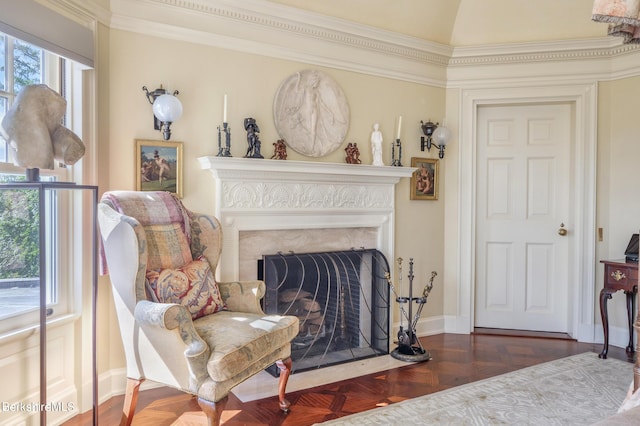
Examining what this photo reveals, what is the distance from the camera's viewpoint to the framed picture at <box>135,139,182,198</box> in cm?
282

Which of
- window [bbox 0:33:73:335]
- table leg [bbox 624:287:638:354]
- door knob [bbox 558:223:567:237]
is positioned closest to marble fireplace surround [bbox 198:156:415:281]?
window [bbox 0:33:73:335]

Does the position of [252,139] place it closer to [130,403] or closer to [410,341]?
[130,403]

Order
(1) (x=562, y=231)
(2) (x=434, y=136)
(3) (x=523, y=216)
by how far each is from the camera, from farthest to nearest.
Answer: (3) (x=523, y=216), (1) (x=562, y=231), (2) (x=434, y=136)

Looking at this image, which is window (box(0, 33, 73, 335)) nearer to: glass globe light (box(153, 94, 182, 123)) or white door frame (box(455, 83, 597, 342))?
glass globe light (box(153, 94, 182, 123))

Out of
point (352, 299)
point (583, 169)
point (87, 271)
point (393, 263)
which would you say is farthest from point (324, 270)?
point (583, 169)

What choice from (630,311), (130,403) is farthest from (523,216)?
(130,403)

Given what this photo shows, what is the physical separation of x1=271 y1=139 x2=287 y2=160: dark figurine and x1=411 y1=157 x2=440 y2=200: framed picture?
4.12ft

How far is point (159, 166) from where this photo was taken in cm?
288

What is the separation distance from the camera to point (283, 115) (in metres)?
3.33

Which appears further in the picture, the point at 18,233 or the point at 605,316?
the point at 605,316

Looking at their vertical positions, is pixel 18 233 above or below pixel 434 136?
below

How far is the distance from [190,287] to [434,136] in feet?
8.32

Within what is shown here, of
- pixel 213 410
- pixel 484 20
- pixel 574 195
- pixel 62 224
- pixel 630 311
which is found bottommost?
pixel 213 410

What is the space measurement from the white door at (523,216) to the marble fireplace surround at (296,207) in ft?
3.37
